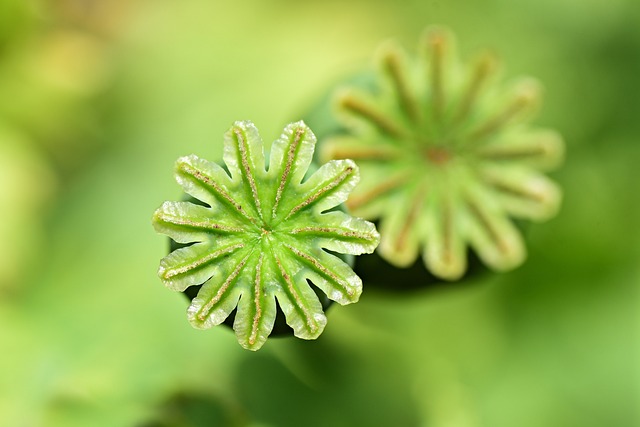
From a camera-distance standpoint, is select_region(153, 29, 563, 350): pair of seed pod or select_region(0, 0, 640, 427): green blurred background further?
select_region(0, 0, 640, 427): green blurred background

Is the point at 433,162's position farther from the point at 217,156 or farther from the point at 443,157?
the point at 217,156

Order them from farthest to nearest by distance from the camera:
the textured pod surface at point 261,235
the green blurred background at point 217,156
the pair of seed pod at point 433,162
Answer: the green blurred background at point 217,156, the pair of seed pod at point 433,162, the textured pod surface at point 261,235

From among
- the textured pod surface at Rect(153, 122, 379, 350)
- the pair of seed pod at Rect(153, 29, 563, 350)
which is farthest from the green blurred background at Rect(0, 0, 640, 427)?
the textured pod surface at Rect(153, 122, 379, 350)

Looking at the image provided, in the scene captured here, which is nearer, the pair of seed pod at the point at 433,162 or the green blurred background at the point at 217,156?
the pair of seed pod at the point at 433,162

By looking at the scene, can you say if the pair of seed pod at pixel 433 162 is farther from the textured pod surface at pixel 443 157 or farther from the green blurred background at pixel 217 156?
the green blurred background at pixel 217 156

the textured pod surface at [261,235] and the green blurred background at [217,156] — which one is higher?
the green blurred background at [217,156]

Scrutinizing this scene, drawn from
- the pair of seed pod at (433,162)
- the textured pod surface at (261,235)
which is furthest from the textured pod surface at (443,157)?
the textured pod surface at (261,235)

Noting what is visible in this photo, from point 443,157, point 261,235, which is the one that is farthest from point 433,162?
point 261,235

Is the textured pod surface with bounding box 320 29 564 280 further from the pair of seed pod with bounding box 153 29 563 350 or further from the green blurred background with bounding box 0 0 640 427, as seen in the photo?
the green blurred background with bounding box 0 0 640 427
